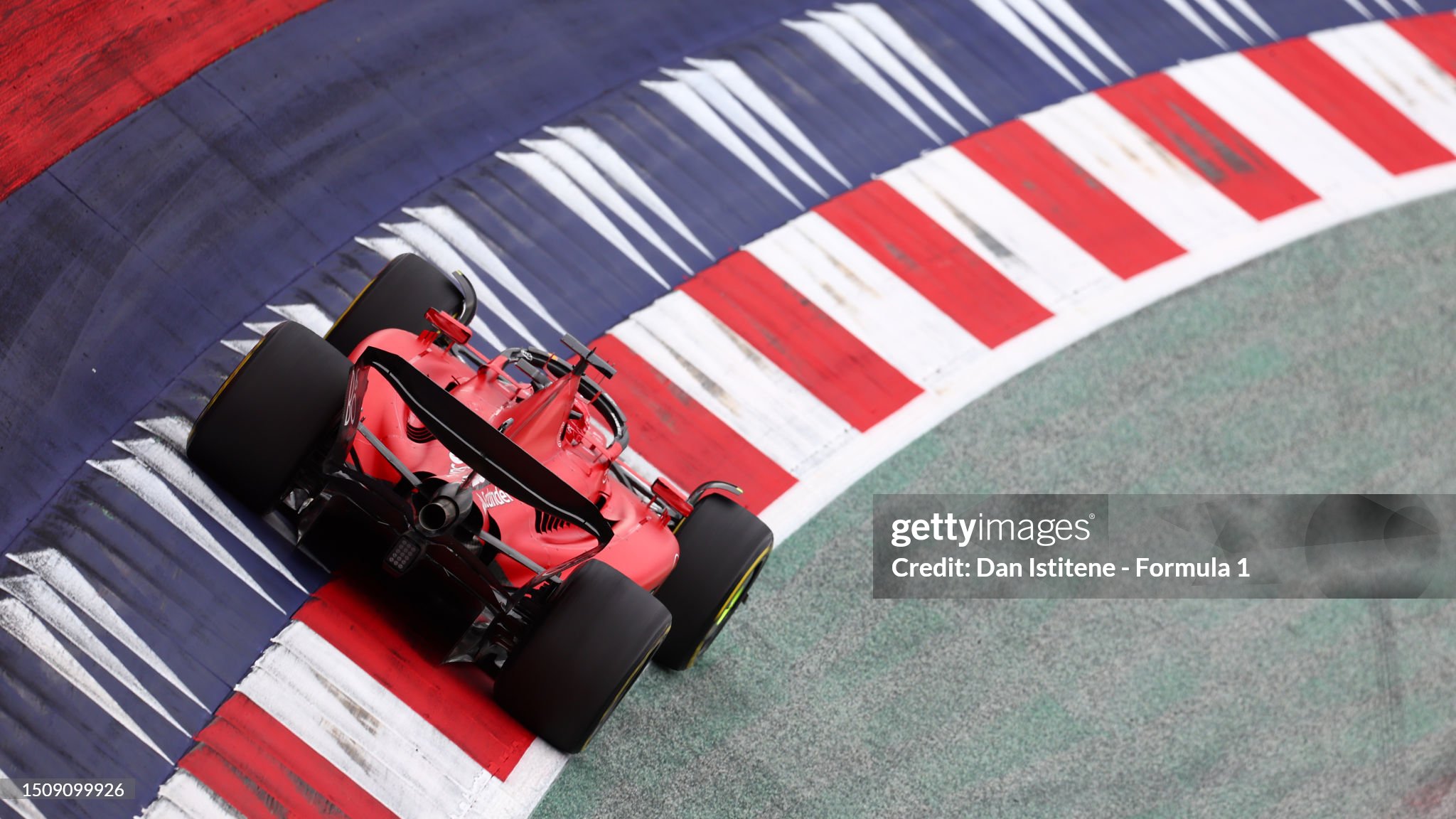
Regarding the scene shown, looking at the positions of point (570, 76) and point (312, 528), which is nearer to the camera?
point (312, 528)

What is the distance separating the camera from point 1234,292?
9812 millimetres

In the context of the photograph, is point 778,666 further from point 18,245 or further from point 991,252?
point 18,245

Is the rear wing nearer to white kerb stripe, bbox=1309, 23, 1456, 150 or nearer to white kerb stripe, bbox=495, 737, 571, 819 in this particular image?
white kerb stripe, bbox=495, 737, 571, 819

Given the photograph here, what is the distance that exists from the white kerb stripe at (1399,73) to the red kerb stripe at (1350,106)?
10 cm

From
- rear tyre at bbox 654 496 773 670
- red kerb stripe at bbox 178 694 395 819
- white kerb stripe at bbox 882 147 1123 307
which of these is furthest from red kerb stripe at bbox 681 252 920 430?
red kerb stripe at bbox 178 694 395 819

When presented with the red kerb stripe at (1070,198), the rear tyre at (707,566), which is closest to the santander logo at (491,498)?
the rear tyre at (707,566)

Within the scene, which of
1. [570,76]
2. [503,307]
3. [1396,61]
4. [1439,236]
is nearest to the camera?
[503,307]

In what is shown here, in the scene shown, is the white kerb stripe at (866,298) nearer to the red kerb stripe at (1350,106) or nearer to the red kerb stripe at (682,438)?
the red kerb stripe at (682,438)

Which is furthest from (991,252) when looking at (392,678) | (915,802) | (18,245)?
(18,245)

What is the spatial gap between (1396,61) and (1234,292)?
135 inches

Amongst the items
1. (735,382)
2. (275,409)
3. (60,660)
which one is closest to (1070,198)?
(735,382)

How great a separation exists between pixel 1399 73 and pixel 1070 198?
364 centimetres

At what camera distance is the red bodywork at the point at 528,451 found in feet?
20.7

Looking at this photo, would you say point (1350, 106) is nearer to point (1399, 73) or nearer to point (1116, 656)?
point (1399, 73)
